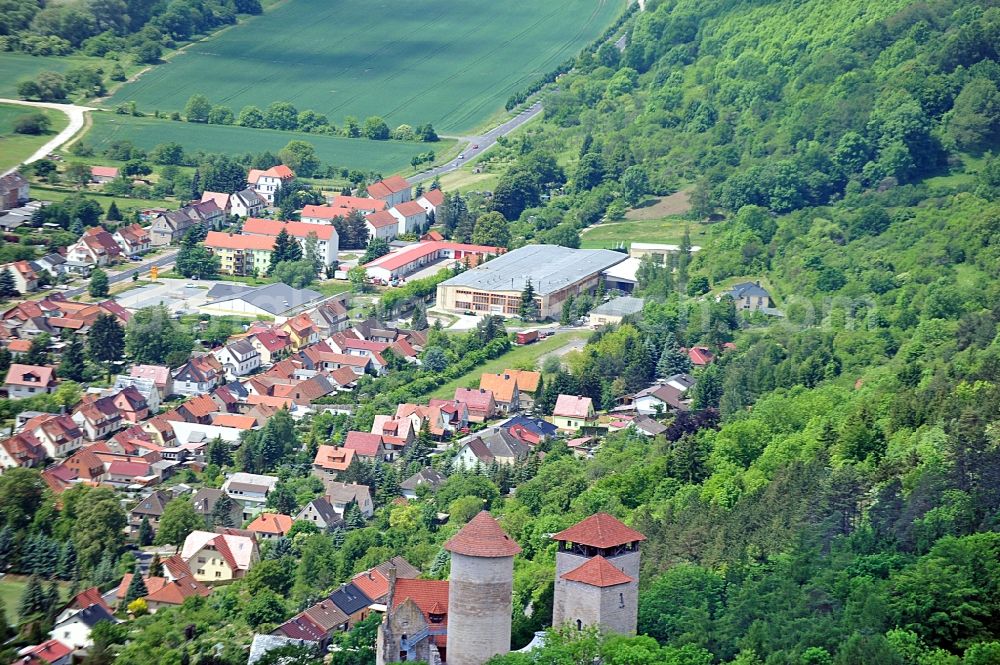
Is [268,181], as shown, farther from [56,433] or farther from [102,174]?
[56,433]

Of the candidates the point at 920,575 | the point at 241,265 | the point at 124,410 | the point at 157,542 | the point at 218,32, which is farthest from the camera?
the point at 218,32

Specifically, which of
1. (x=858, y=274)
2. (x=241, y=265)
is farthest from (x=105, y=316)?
(x=858, y=274)

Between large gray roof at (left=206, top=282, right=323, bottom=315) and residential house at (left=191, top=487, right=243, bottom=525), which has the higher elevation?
large gray roof at (left=206, top=282, right=323, bottom=315)

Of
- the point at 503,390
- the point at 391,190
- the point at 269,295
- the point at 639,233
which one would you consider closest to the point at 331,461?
the point at 503,390

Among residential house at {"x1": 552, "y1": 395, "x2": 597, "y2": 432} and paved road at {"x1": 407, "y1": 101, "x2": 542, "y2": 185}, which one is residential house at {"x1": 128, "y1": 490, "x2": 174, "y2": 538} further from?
paved road at {"x1": 407, "y1": 101, "x2": 542, "y2": 185}

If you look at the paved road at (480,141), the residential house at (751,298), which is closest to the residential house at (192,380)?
the residential house at (751,298)

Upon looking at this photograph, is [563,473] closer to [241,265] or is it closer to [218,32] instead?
[241,265]

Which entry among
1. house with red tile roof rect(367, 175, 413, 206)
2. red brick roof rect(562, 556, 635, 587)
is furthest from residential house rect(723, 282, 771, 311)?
red brick roof rect(562, 556, 635, 587)

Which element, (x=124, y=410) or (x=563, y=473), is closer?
(x=563, y=473)
